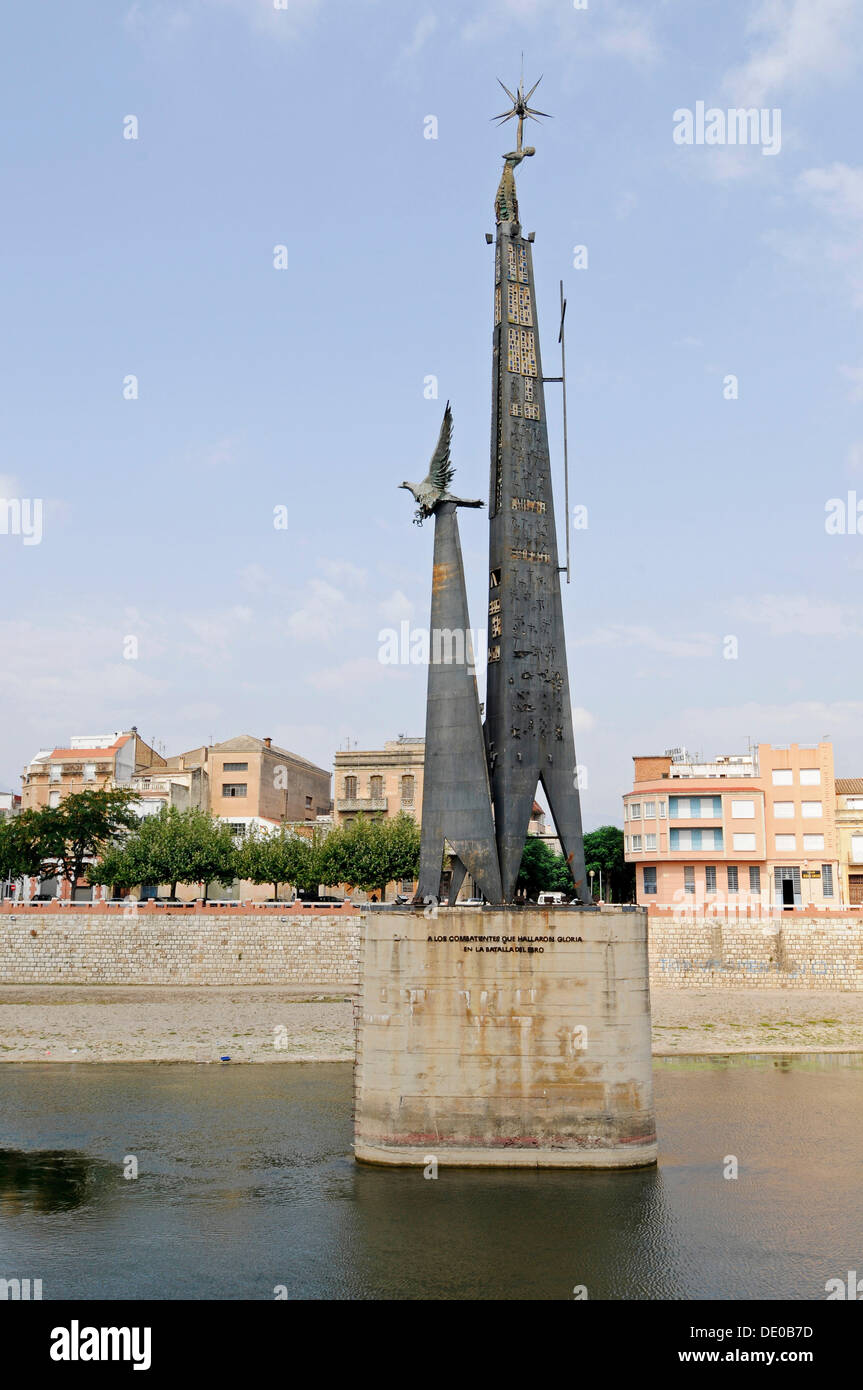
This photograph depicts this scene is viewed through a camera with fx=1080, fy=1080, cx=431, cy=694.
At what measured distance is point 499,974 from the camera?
2277 cm

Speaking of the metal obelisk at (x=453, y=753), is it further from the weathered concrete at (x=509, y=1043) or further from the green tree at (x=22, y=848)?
the green tree at (x=22, y=848)

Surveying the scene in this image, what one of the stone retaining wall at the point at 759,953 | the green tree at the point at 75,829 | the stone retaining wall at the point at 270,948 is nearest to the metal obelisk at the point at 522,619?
the stone retaining wall at the point at 270,948

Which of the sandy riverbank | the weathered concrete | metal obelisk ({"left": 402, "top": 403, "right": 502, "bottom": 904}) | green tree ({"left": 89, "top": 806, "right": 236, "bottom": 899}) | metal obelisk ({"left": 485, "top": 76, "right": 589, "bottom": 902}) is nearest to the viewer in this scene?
the weathered concrete

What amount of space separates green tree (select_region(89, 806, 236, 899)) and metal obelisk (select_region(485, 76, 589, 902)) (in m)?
41.9

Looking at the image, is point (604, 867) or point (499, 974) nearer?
point (499, 974)

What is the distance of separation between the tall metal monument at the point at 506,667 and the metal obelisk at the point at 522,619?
0.9 inches

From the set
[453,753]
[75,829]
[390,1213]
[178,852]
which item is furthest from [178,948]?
[390,1213]

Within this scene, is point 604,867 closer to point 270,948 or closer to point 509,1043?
point 270,948

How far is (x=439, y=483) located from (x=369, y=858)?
41637 millimetres

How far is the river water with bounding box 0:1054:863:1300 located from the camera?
17.8 metres

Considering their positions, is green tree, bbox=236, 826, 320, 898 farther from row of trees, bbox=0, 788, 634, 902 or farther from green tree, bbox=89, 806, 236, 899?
green tree, bbox=89, 806, 236, 899

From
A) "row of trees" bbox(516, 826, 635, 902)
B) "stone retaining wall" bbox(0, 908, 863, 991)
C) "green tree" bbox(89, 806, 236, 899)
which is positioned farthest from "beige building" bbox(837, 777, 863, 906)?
"green tree" bbox(89, 806, 236, 899)
